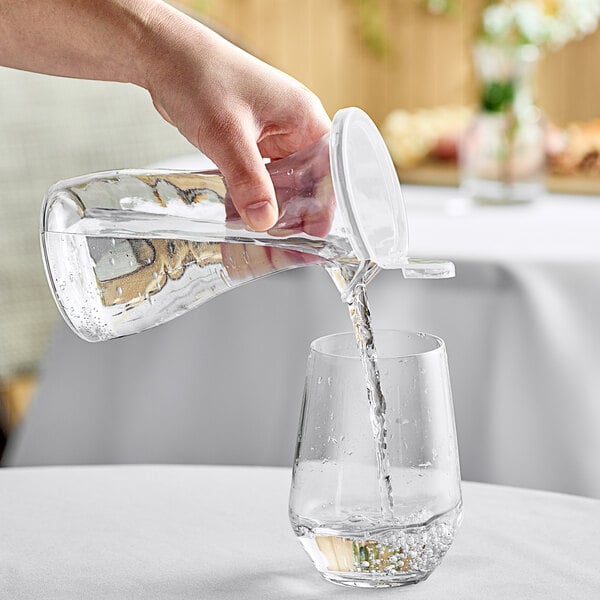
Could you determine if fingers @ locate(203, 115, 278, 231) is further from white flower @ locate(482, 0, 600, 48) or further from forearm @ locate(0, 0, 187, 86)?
white flower @ locate(482, 0, 600, 48)

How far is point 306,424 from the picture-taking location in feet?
2.21

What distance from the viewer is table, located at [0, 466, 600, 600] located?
0.66m

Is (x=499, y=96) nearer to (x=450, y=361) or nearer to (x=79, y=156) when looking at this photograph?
(x=450, y=361)

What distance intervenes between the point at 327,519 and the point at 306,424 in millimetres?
56

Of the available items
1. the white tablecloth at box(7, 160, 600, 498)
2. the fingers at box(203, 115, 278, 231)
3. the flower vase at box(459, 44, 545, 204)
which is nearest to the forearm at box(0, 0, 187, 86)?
the fingers at box(203, 115, 278, 231)

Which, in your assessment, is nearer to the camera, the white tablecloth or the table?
the table

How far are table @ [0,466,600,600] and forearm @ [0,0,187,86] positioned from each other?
31 centimetres

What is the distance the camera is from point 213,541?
739 mm

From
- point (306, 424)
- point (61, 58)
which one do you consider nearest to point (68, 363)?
point (61, 58)

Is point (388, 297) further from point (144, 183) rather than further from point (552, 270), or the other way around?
point (144, 183)

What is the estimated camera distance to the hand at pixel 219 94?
2.66ft

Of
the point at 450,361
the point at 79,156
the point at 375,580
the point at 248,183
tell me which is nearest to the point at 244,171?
the point at 248,183

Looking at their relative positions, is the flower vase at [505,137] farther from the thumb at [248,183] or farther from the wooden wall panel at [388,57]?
the wooden wall panel at [388,57]

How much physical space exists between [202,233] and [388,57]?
14.0 feet
